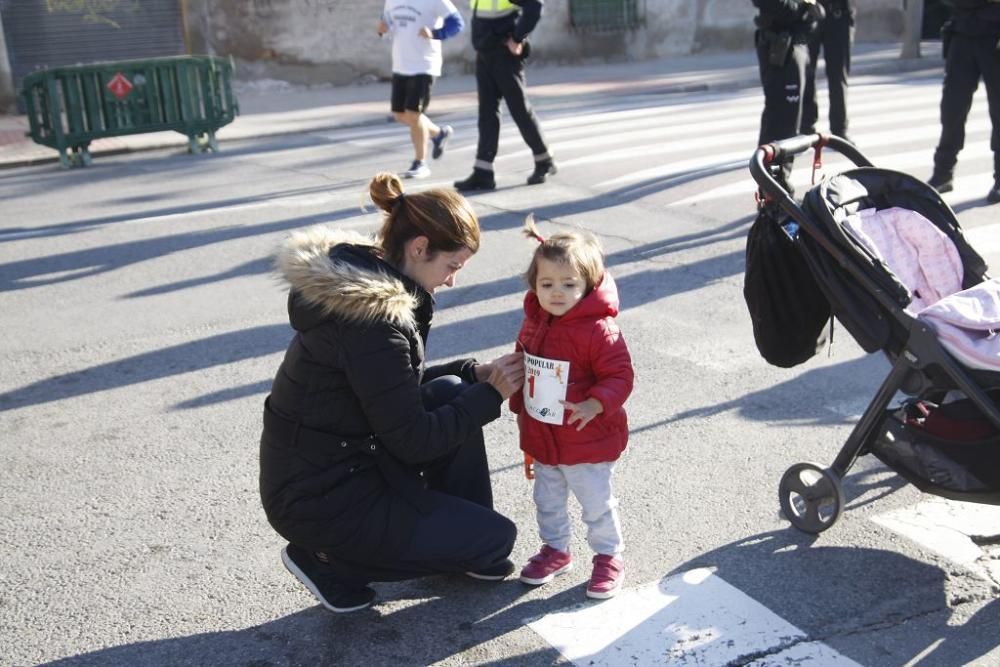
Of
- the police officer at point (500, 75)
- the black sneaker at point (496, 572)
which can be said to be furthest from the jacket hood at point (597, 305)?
the police officer at point (500, 75)

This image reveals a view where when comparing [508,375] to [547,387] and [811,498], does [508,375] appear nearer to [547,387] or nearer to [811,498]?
[547,387]

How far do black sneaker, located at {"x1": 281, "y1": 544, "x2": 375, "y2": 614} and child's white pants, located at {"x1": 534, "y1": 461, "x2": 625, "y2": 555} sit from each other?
0.58 meters

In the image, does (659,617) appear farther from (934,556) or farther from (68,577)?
(68,577)

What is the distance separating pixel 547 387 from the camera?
3.49 metres

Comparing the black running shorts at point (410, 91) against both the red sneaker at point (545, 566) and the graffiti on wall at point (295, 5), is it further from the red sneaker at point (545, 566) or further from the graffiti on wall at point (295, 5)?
the graffiti on wall at point (295, 5)

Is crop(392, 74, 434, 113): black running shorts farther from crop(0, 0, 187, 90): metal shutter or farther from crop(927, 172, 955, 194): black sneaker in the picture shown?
crop(0, 0, 187, 90): metal shutter

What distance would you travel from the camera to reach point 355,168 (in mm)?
11219

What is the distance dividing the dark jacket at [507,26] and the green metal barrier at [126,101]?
473 centimetres

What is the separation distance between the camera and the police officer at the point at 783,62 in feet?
26.9

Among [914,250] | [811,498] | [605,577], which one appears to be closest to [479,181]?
[914,250]

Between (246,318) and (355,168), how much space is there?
484 cm

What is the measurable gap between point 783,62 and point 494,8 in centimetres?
236

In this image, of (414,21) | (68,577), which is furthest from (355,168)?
(68,577)

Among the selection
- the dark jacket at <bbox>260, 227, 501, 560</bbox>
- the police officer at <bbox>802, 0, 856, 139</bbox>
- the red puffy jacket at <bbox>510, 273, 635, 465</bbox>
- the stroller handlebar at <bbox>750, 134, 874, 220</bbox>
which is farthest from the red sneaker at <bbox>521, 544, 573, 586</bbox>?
the police officer at <bbox>802, 0, 856, 139</bbox>
